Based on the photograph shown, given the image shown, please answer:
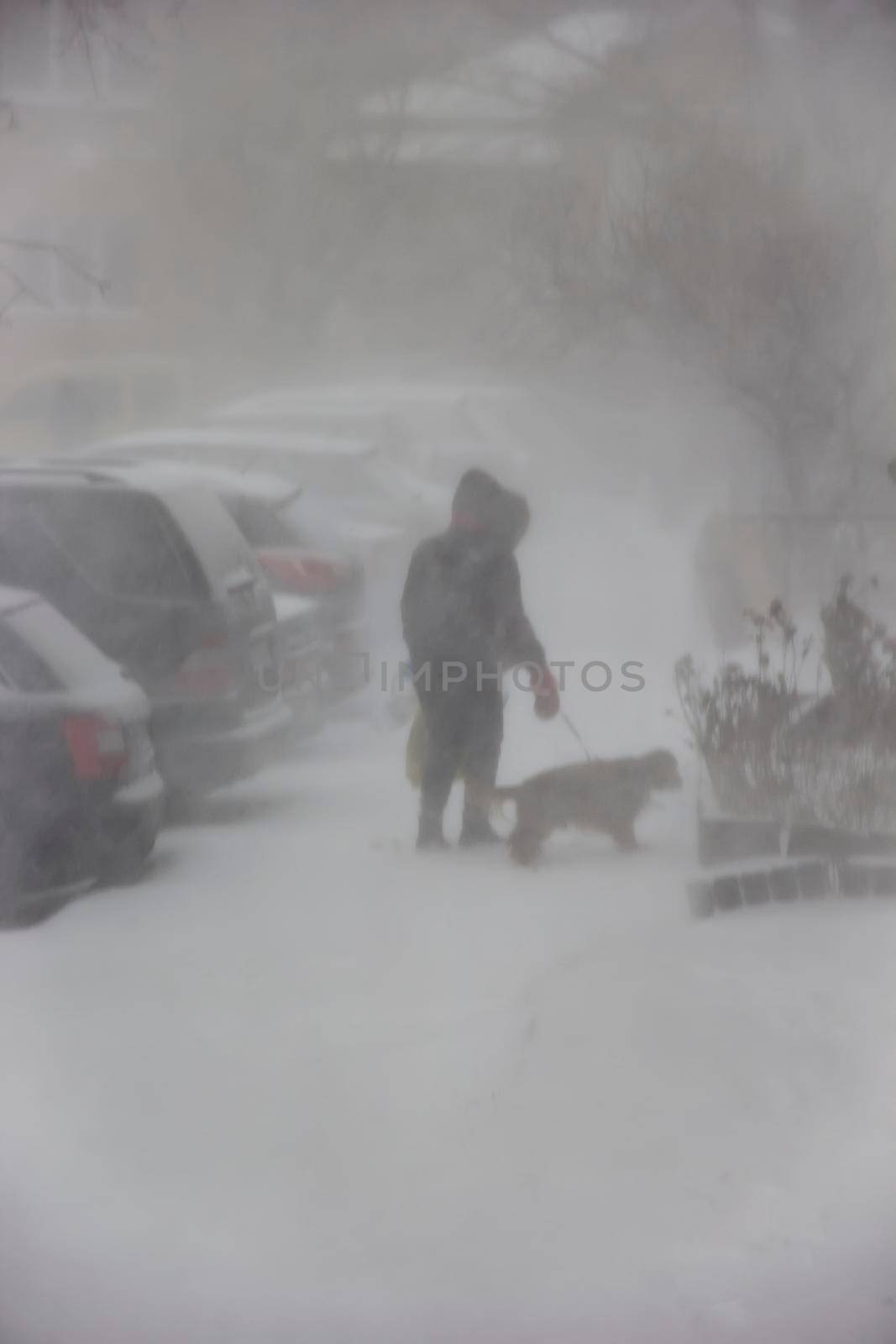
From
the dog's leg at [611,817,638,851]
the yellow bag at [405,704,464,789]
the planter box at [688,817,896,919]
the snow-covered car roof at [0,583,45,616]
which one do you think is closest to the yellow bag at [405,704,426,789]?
the yellow bag at [405,704,464,789]

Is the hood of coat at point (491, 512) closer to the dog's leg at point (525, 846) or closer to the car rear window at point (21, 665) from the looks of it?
the dog's leg at point (525, 846)

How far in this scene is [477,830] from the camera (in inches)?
58.2

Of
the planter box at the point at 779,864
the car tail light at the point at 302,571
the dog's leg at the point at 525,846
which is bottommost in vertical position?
the planter box at the point at 779,864

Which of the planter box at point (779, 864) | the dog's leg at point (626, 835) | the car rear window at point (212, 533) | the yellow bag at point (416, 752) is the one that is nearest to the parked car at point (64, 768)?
the car rear window at point (212, 533)

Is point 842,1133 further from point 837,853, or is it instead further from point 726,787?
point 726,787

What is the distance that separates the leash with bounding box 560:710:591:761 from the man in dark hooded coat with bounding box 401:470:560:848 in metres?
0.02

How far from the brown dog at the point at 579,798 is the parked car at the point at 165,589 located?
0.31 m

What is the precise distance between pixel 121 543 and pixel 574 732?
587mm

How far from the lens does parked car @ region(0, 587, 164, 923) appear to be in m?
1.45

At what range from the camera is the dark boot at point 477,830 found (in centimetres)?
147

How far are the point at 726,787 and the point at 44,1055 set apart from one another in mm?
907

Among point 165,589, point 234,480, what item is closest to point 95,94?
point 234,480

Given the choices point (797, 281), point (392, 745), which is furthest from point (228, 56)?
point (392, 745)

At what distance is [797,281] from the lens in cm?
149
